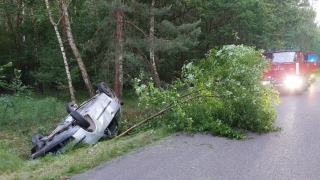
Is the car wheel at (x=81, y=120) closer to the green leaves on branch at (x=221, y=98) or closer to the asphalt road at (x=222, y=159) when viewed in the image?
the green leaves on branch at (x=221, y=98)

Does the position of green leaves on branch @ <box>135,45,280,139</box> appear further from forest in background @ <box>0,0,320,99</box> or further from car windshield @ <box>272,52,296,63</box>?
car windshield @ <box>272,52,296,63</box>

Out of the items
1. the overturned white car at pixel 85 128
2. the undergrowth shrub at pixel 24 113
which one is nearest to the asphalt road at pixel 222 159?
the overturned white car at pixel 85 128

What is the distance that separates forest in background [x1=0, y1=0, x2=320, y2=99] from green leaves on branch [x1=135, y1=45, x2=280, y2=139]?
753 cm

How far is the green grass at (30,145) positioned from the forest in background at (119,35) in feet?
11.3

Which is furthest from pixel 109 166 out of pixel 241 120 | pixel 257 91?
pixel 257 91

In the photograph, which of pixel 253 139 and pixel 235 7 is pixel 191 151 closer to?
pixel 253 139

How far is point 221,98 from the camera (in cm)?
891

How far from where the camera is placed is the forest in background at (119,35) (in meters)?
18.4

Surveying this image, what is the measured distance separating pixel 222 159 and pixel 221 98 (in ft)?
9.36

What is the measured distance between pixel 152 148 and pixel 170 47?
11597mm

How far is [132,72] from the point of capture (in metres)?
19.2

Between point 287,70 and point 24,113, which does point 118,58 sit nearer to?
point 24,113

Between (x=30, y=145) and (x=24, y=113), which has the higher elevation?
(x=24, y=113)

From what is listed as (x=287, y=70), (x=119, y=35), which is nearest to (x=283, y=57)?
(x=287, y=70)
